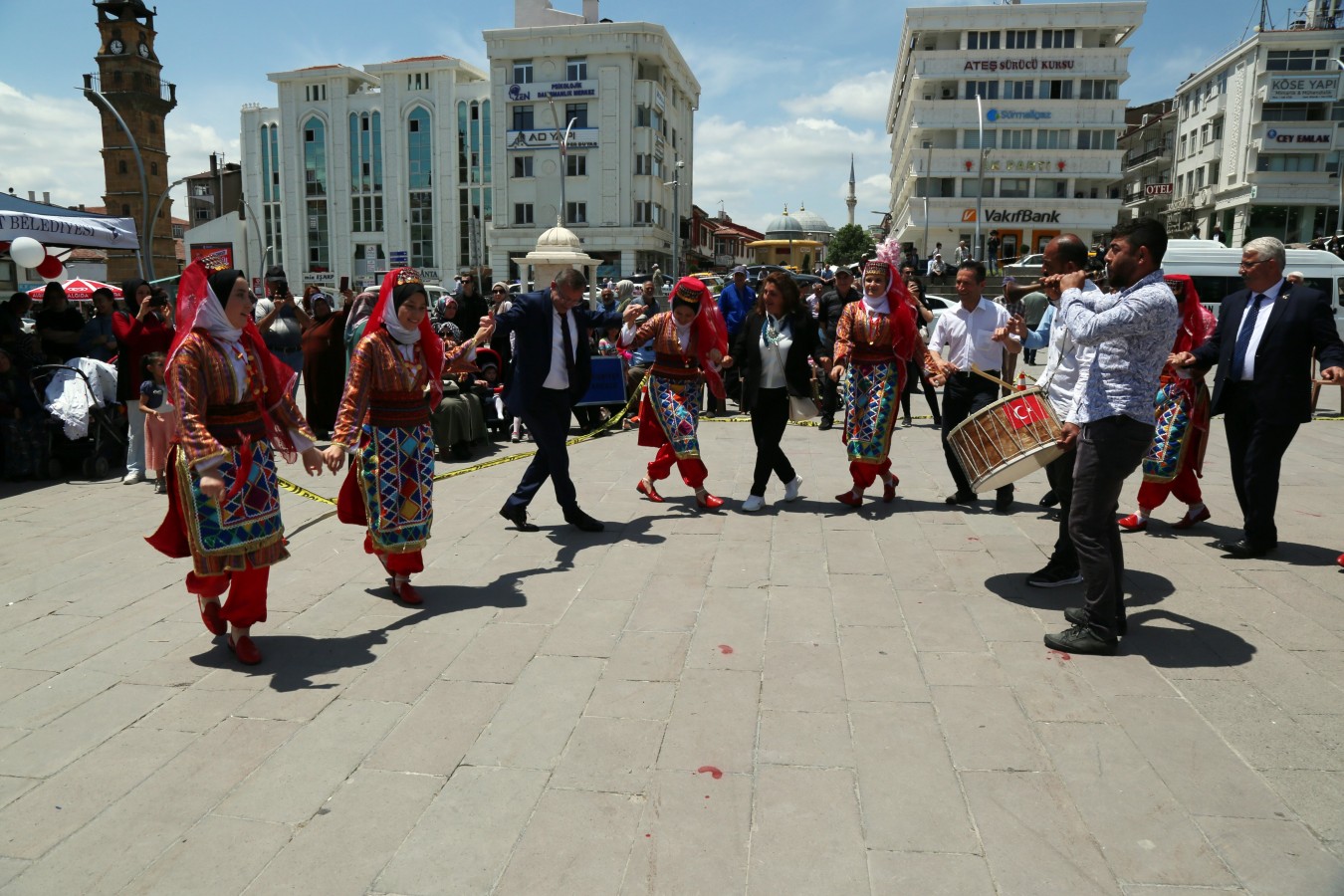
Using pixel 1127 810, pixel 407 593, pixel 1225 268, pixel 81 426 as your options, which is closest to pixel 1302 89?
A: pixel 1225 268

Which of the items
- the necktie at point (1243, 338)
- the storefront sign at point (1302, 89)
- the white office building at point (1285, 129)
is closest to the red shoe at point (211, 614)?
the necktie at point (1243, 338)

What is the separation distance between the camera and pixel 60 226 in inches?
399

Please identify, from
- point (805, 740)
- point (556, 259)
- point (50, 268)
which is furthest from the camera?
point (556, 259)

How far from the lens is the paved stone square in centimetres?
278

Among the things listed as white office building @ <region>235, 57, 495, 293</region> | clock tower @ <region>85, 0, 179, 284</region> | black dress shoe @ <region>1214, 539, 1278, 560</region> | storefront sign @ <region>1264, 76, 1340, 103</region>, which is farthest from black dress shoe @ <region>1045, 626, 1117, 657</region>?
clock tower @ <region>85, 0, 179, 284</region>

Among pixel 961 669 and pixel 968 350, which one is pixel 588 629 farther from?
pixel 968 350

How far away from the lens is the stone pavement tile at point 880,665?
3945 mm

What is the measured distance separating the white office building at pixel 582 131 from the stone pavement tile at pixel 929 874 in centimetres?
5213

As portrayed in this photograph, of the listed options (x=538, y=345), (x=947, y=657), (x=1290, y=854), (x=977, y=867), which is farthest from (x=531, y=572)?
(x=1290, y=854)

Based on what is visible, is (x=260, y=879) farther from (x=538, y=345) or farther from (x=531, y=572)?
(x=538, y=345)

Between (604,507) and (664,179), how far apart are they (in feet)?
176

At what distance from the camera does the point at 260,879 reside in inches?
106

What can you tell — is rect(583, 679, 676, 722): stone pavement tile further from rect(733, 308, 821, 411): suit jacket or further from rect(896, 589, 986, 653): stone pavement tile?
rect(733, 308, 821, 411): suit jacket

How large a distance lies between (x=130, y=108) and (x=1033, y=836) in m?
83.2
